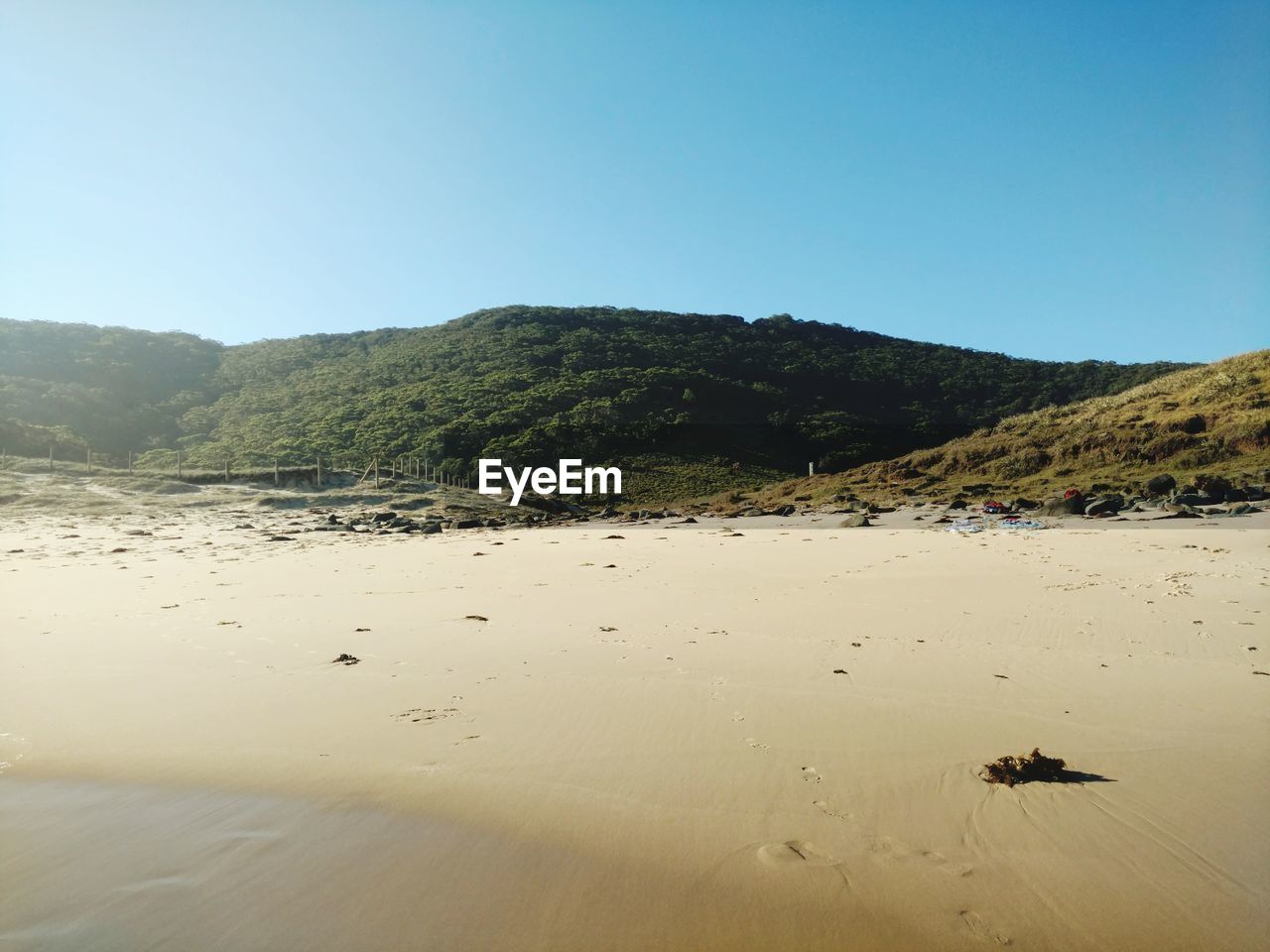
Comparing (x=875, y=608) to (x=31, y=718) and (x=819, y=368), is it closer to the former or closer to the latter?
(x=31, y=718)

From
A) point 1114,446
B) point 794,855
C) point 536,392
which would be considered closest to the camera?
point 794,855

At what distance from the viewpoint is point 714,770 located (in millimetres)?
2986

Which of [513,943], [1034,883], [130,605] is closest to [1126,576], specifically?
[1034,883]

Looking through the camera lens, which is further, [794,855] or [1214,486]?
[1214,486]

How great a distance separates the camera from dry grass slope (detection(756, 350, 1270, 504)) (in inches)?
655

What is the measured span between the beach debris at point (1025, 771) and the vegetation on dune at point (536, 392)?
35.2 metres

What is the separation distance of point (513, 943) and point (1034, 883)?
1.58 m

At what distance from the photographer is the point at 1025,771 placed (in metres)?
2.80

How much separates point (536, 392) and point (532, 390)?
3.32 ft

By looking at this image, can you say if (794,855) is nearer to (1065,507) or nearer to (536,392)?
(1065,507)

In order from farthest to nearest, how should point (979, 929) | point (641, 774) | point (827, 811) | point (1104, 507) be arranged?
point (1104, 507)
point (641, 774)
point (827, 811)
point (979, 929)

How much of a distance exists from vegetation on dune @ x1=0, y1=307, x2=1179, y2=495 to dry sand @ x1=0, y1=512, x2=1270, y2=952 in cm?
3298

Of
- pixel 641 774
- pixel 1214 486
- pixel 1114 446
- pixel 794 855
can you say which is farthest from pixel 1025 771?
pixel 1114 446

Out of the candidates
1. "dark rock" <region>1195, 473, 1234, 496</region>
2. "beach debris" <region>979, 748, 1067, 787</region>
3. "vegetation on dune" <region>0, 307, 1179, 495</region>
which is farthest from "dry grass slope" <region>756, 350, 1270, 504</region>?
"vegetation on dune" <region>0, 307, 1179, 495</region>
